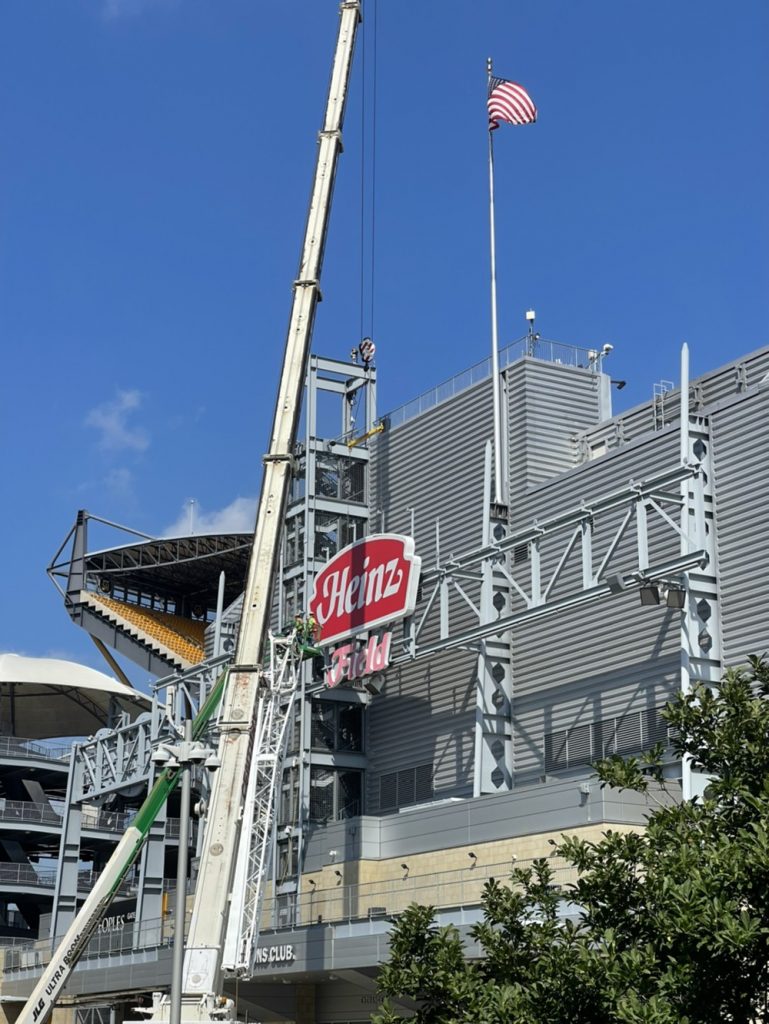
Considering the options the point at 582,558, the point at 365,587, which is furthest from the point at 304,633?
the point at 582,558

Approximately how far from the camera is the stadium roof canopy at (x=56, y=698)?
96.8 meters

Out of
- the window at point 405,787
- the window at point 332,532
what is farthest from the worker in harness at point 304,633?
the window at point 332,532

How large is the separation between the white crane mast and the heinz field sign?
1185 cm

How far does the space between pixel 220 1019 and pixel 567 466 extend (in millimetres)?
32105

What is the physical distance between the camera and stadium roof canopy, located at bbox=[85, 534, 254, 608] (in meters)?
92.8

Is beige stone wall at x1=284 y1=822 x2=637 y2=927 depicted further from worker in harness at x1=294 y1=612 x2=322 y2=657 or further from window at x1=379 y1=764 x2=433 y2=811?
worker in harness at x1=294 y1=612 x2=322 y2=657

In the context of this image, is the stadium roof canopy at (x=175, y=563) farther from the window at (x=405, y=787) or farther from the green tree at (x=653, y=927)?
the green tree at (x=653, y=927)

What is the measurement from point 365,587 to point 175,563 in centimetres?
4267

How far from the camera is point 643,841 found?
76.1 ft

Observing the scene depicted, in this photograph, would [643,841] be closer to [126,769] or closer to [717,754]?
[717,754]

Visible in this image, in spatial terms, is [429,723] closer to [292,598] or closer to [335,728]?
[335,728]

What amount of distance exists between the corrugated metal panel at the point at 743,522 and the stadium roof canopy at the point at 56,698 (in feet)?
194

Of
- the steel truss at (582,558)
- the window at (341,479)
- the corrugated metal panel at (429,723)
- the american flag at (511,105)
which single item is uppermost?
the american flag at (511,105)

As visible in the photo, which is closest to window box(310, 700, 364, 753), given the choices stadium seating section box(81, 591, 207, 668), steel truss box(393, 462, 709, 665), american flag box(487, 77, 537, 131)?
steel truss box(393, 462, 709, 665)
